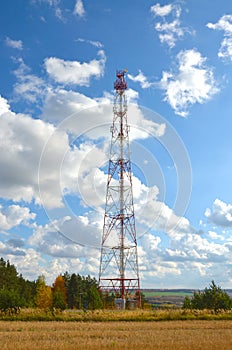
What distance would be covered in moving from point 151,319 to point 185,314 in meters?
3.56

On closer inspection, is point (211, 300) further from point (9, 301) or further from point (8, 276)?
point (8, 276)

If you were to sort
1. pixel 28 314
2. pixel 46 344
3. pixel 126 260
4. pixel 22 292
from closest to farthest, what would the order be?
pixel 46 344, pixel 28 314, pixel 126 260, pixel 22 292

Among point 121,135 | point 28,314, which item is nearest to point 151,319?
point 28,314

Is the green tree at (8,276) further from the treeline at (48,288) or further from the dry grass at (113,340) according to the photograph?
the dry grass at (113,340)

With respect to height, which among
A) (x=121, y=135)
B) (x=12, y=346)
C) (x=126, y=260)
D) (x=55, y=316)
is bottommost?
(x=12, y=346)

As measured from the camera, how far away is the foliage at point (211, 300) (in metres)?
46.3

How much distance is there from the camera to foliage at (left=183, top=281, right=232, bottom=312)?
46.3m

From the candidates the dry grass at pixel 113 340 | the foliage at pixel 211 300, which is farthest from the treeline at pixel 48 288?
the dry grass at pixel 113 340

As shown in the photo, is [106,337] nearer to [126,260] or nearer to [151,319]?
[151,319]

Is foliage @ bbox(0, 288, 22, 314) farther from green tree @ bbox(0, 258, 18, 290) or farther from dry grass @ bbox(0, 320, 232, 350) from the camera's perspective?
green tree @ bbox(0, 258, 18, 290)

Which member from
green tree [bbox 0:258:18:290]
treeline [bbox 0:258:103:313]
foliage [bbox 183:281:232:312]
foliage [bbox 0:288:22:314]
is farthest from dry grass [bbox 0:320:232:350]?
green tree [bbox 0:258:18:290]

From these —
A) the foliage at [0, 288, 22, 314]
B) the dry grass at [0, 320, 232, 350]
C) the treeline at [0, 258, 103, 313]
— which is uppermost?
the treeline at [0, 258, 103, 313]

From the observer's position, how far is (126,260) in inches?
1925

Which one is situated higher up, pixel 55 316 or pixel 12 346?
pixel 55 316
